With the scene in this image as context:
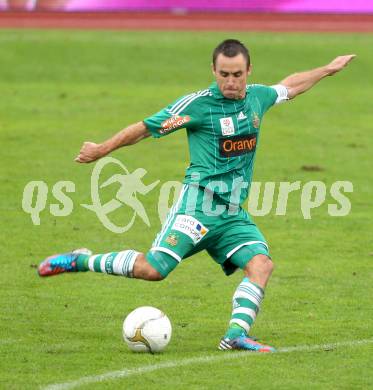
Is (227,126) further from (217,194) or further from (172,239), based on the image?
(172,239)

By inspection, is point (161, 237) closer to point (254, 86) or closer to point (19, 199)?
point (254, 86)

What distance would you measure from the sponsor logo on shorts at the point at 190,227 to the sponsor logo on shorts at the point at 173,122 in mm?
706

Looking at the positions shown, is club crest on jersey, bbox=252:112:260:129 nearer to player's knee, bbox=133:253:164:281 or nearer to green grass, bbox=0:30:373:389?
player's knee, bbox=133:253:164:281

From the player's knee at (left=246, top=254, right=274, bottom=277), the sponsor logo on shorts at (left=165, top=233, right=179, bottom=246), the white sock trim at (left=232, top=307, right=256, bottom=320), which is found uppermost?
the sponsor logo on shorts at (left=165, top=233, right=179, bottom=246)

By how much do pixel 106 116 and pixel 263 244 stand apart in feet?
52.0

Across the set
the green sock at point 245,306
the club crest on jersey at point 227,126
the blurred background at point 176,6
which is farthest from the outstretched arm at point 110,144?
the blurred background at point 176,6

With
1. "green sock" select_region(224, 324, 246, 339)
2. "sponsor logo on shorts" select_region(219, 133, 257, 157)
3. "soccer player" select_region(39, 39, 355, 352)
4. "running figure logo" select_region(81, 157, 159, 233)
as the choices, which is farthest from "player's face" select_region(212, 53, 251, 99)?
"running figure logo" select_region(81, 157, 159, 233)

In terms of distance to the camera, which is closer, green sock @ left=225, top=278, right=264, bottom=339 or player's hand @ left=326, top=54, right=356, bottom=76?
green sock @ left=225, top=278, right=264, bottom=339

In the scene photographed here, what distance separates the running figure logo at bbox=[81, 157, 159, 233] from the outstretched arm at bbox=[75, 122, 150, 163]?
5888 mm

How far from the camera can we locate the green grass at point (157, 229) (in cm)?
914

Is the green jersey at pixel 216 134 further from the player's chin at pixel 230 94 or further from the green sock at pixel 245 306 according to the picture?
the green sock at pixel 245 306

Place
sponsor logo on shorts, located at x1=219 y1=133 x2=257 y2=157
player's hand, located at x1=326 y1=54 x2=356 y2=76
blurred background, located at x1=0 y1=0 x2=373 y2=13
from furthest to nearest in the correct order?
Result: 1. blurred background, located at x1=0 y1=0 x2=373 y2=13
2. player's hand, located at x1=326 y1=54 x2=356 y2=76
3. sponsor logo on shorts, located at x1=219 y1=133 x2=257 y2=157

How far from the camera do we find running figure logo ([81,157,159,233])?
16086 millimetres

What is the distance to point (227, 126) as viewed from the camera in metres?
9.71
